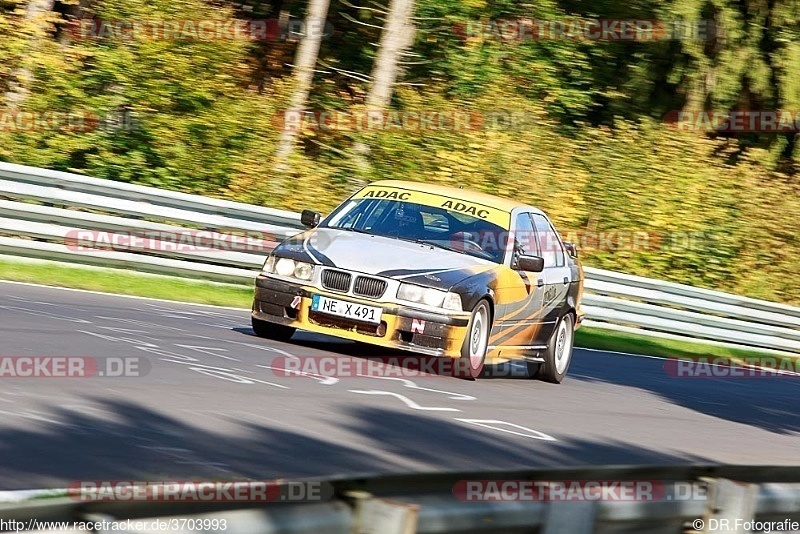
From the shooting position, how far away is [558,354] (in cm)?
1345

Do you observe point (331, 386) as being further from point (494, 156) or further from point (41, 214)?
point (494, 156)

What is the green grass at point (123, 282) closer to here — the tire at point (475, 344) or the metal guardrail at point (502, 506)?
the tire at point (475, 344)

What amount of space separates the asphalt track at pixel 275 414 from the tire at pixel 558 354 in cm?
19

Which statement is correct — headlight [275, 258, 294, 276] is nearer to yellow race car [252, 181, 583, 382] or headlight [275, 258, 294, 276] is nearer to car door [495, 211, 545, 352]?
yellow race car [252, 181, 583, 382]

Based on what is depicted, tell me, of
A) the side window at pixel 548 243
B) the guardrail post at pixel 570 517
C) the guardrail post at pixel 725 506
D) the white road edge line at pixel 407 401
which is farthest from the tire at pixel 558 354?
the guardrail post at pixel 570 517

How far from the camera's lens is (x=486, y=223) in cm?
1275

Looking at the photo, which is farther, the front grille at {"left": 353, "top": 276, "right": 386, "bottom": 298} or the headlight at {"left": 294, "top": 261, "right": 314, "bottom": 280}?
the headlight at {"left": 294, "top": 261, "right": 314, "bottom": 280}

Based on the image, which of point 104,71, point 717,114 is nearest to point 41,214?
point 104,71

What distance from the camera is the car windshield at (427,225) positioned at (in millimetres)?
12430

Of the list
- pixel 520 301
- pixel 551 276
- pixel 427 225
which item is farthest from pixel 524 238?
pixel 427 225

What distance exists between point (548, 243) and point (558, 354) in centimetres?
113

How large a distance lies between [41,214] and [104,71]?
713 centimetres

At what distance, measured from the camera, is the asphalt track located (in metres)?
6.64

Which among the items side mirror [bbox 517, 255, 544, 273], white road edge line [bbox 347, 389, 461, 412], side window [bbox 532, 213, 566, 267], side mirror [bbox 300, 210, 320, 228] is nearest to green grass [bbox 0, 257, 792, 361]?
side mirror [bbox 300, 210, 320, 228]
